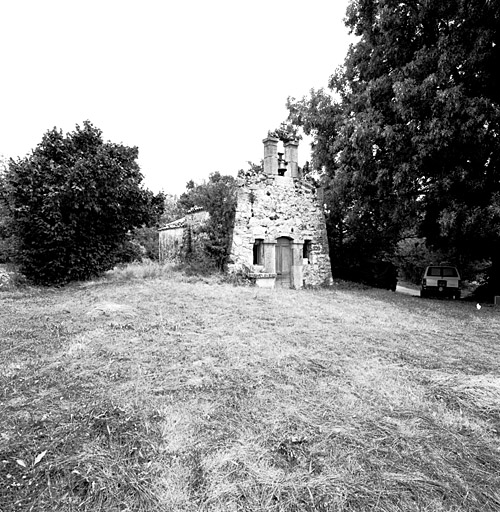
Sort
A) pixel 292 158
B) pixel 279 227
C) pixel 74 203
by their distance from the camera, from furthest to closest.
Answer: pixel 292 158 < pixel 279 227 < pixel 74 203

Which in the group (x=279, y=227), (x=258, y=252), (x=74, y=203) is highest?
(x=74, y=203)

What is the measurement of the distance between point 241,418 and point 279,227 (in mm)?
10099

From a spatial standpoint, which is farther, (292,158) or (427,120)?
(292,158)

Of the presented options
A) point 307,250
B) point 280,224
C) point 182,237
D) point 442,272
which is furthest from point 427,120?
point 182,237

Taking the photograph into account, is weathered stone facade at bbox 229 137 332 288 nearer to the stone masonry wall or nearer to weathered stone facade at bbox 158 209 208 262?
the stone masonry wall

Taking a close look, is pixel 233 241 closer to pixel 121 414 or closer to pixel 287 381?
pixel 287 381

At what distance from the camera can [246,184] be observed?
1197 centimetres

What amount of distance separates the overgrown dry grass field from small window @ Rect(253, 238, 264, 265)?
646 cm

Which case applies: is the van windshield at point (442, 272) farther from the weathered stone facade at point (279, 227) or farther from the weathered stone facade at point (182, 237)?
the weathered stone facade at point (182, 237)

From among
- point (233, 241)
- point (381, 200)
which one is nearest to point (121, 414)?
point (233, 241)

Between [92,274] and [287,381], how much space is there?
366 inches

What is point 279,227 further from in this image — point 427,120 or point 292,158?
point 427,120

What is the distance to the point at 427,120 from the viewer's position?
29.7 ft

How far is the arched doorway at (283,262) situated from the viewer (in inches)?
492
